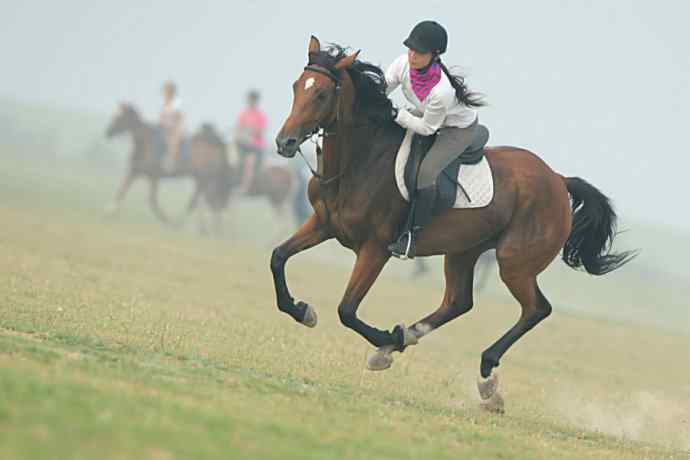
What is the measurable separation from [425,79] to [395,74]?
0.30m

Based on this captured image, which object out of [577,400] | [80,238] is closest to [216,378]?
[577,400]

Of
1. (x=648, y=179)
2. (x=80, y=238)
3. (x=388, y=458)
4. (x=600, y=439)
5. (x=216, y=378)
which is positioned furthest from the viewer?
(x=648, y=179)

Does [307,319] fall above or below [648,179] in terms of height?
below

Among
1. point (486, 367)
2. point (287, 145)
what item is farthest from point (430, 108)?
point (486, 367)

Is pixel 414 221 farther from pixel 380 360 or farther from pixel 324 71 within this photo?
pixel 324 71

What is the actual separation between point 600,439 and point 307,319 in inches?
101

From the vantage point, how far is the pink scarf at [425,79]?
36.5ft

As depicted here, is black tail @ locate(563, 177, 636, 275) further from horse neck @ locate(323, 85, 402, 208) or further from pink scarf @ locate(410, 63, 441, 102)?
horse neck @ locate(323, 85, 402, 208)

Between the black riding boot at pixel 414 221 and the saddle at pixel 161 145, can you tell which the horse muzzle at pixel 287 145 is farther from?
the saddle at pixel 161 145

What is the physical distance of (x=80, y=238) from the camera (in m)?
26.1

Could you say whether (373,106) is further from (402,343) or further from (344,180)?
(402,343)

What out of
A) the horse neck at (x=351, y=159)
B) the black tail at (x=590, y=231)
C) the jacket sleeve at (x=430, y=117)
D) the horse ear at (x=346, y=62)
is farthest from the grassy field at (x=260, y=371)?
the horse ear at (x=346, y=62)

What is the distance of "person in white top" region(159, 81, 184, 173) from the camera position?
34.9m

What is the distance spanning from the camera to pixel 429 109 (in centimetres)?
1100
